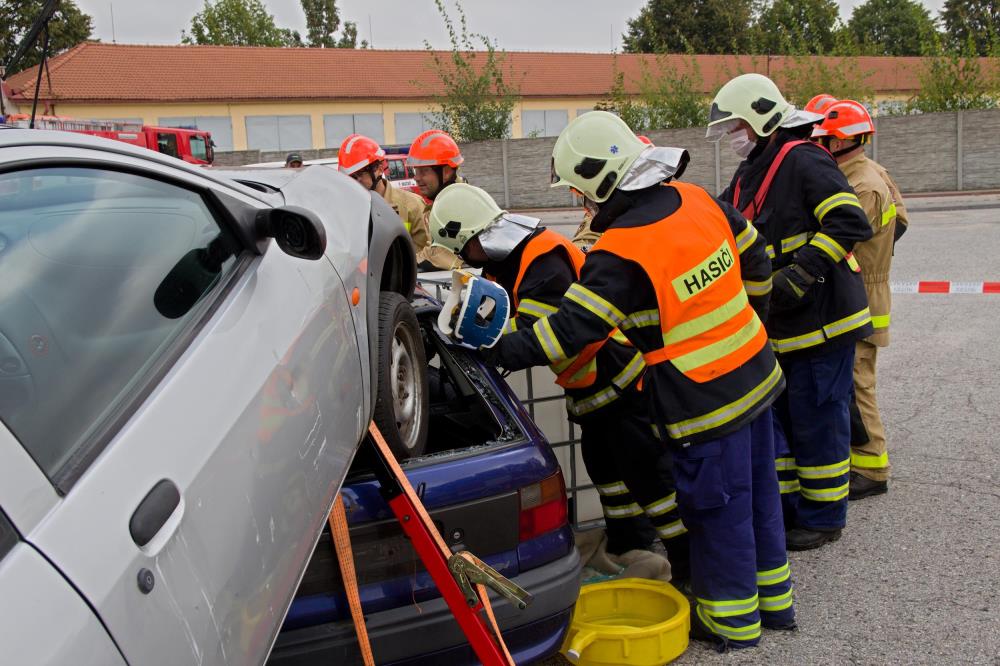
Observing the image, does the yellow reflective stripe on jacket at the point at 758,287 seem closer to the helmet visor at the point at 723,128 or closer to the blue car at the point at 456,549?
the helmet visor at the point at 723,128

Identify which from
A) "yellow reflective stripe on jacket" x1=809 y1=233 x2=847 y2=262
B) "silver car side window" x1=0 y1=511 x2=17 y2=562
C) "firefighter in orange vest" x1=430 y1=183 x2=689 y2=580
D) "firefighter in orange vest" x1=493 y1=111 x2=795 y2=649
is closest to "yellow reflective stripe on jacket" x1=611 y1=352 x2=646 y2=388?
"firefighter in orange vest" x1=430 y1=183 x2=689 y2=580

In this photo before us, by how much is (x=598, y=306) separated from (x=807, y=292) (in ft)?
5.17

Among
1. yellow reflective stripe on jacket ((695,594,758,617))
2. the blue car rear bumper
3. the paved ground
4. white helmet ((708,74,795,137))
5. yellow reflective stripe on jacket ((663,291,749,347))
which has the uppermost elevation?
white helmet ((708,74,795,137))

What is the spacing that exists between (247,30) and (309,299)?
61.9 m

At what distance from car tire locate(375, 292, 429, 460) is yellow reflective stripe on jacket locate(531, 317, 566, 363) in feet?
1.56

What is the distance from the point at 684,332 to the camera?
133 inches

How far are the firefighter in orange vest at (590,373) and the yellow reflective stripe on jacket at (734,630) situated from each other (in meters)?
0.41

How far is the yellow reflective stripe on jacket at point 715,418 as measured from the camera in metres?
3.39

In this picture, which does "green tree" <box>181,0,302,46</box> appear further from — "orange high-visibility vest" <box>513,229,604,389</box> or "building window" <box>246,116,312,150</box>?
"orange high-visibility vest" <box>513,229,604,389</box>

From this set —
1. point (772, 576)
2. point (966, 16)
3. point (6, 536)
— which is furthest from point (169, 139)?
point (966, 16)

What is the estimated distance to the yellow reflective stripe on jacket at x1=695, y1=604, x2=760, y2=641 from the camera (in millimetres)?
3531

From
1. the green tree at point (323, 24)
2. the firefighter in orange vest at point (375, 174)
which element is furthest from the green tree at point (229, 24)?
the firefighter in orange vest at point (375, 174)

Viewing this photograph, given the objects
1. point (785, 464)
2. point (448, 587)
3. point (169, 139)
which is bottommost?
point (785, 464)

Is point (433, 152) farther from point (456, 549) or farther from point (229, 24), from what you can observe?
point (229, 24)
